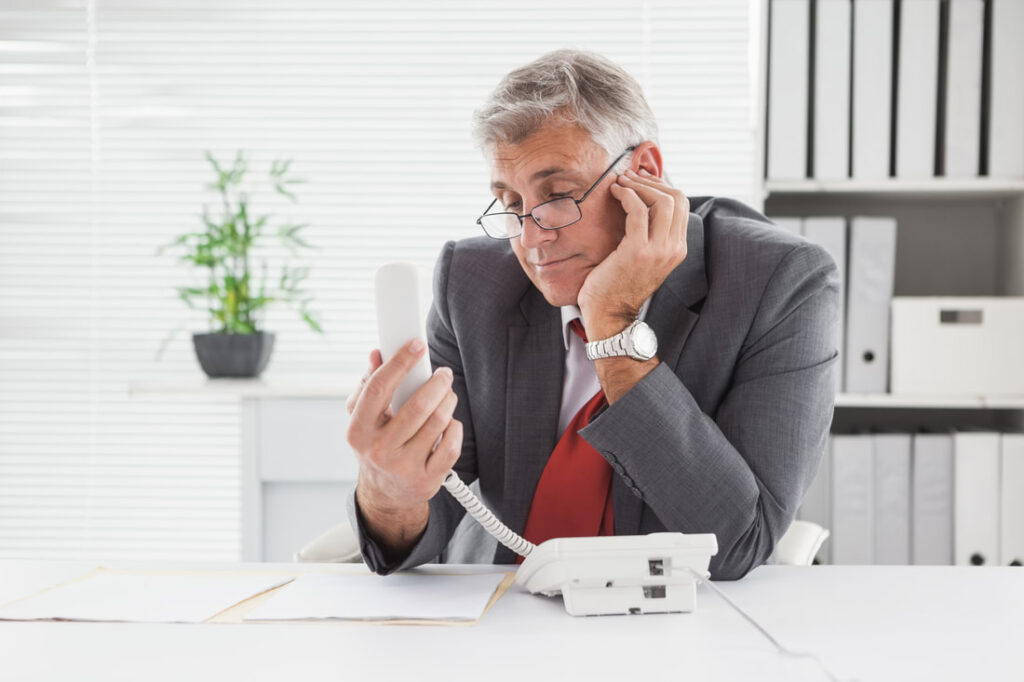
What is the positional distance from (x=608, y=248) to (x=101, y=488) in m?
2.21

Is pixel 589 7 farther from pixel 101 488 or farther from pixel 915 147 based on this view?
pixel 101 488

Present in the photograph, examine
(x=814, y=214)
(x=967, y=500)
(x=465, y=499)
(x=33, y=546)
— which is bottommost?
(x=33, y=546)

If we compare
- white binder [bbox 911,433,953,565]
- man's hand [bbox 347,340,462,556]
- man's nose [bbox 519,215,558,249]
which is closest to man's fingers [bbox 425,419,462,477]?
man's hand [bbox 347,340,462,556]

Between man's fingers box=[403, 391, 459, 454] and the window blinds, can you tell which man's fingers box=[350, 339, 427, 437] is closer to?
man's fingers box=[403, 391, 459, 454]

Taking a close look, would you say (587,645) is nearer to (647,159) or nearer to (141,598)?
(141,598)

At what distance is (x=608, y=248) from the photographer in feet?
3.91

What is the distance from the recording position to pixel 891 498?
2.00 metres

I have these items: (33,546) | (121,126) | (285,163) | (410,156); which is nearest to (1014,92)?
(410,156)

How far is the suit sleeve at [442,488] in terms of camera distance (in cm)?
100

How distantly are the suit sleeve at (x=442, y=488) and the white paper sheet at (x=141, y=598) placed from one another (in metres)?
0.10

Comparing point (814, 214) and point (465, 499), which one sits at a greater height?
point (814, 214)

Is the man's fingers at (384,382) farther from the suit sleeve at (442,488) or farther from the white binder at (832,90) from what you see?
the white binder at (832,90)

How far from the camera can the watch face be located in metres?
1.04

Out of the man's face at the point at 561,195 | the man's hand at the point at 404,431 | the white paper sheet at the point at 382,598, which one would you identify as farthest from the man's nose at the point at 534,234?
the white paper sheet at the point at 382,598
